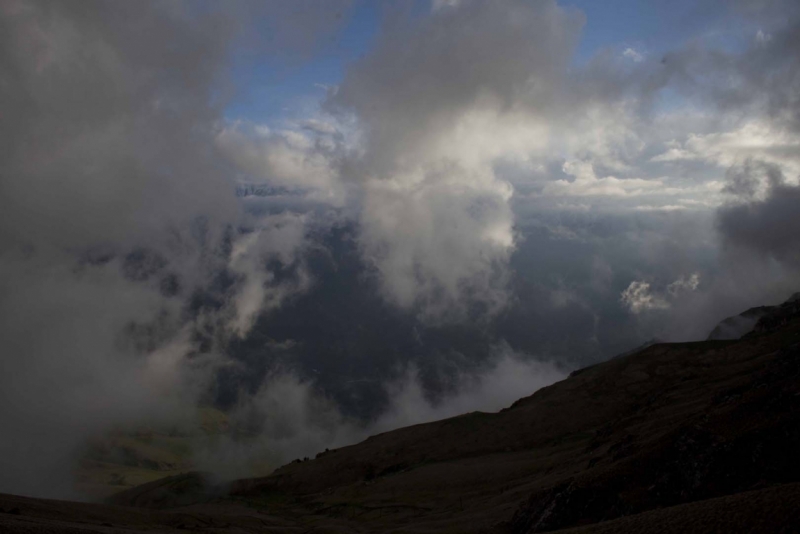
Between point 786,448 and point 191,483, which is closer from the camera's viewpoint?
point 786,448

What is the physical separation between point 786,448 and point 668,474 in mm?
7465

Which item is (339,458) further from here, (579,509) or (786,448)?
(786,448)

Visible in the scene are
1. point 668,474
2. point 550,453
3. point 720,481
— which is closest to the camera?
point 720,481

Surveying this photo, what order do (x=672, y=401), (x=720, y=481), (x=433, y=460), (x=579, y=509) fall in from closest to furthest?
(x=720, y=481)
(x=579, y=509)
(x=672, y=401)
(x=433, y=460)

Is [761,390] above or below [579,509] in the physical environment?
above

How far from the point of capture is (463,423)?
11725cm

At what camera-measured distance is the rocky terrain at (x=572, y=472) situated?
26.3m

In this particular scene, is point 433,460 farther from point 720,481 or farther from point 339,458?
point 720,481

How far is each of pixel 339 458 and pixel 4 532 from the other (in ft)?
329

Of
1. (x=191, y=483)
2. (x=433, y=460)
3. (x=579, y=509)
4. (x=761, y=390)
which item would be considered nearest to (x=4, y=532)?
(x=579, y=509)

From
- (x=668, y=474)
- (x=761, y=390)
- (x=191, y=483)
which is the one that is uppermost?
(x=761, y=390)

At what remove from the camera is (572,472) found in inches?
2089

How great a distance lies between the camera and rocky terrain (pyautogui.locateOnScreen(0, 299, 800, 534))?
26.3 metres

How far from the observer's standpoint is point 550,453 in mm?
81312
